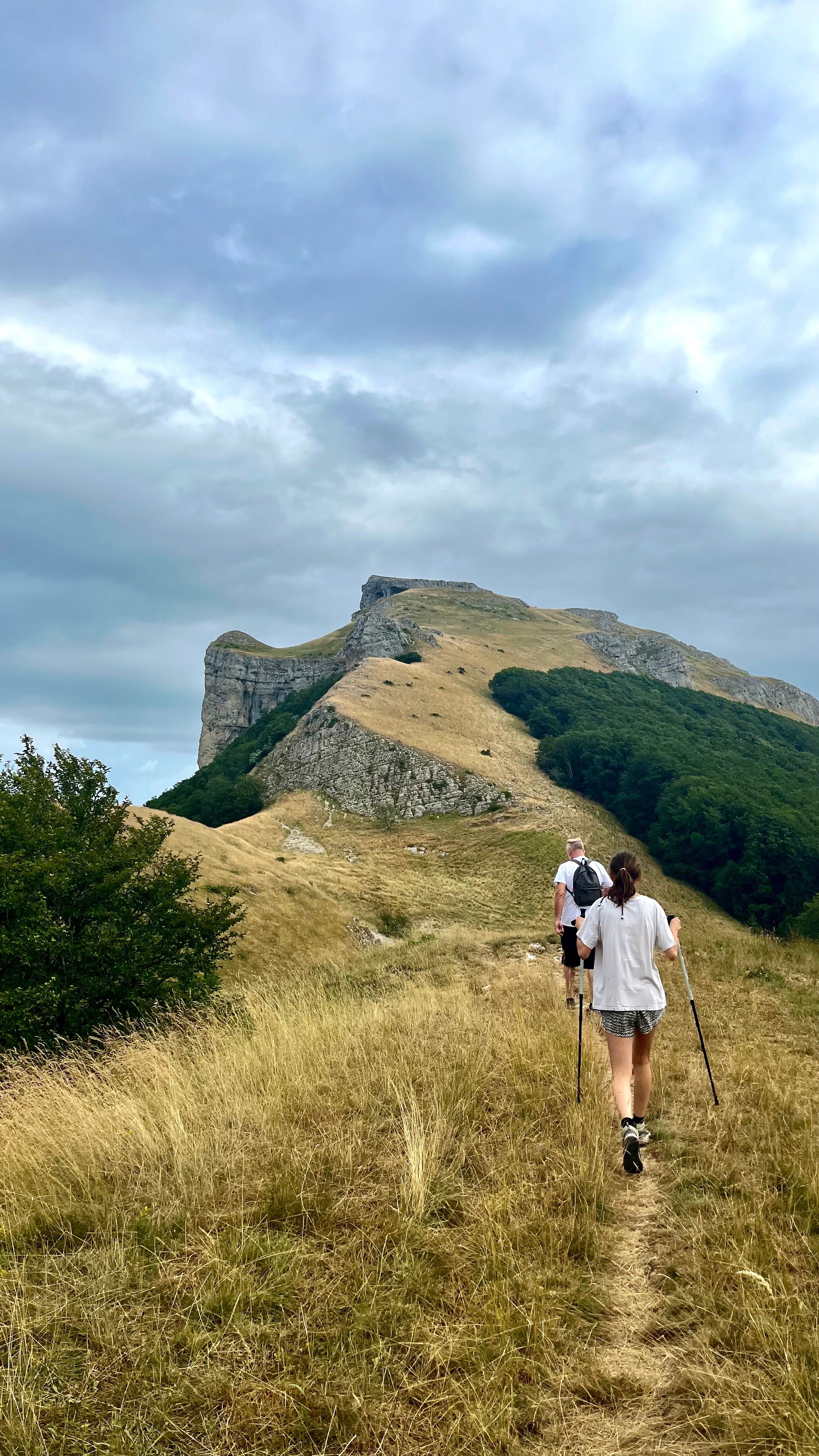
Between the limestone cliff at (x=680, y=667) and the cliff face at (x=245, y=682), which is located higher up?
the limestone cliff at (x=680, y=667)

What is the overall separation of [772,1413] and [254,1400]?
2018 millimetres

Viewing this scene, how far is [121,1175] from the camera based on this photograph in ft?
14.3

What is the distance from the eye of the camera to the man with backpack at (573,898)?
9.70 m

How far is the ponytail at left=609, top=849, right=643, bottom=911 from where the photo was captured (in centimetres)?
568

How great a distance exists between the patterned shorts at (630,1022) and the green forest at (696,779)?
42.6m

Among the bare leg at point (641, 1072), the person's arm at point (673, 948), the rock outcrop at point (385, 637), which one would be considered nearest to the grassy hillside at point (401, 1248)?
the bare leg at point (641, 1072)

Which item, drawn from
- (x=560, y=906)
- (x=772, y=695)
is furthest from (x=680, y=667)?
(x=560, y=906)

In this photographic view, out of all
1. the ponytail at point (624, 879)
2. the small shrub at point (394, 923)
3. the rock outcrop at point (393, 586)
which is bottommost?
the small shrub at point (394, 923)

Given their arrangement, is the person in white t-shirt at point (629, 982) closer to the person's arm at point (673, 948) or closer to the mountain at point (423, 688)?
the person's arm at point (673, 948)

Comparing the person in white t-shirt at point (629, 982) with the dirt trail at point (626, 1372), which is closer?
the dirt trail at point (626, 1372)

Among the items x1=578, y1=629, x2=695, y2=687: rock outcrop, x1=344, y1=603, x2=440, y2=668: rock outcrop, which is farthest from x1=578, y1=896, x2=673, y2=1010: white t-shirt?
x1=578, y1=629, x2=695, y2=687: rock outcrop

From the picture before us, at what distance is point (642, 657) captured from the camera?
443 ft

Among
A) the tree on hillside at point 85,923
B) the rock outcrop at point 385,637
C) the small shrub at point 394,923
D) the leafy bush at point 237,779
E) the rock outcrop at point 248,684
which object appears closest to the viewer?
the tree on hillside at point 85,923

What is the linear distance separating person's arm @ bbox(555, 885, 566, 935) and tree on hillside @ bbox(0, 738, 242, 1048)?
21.9 ft
